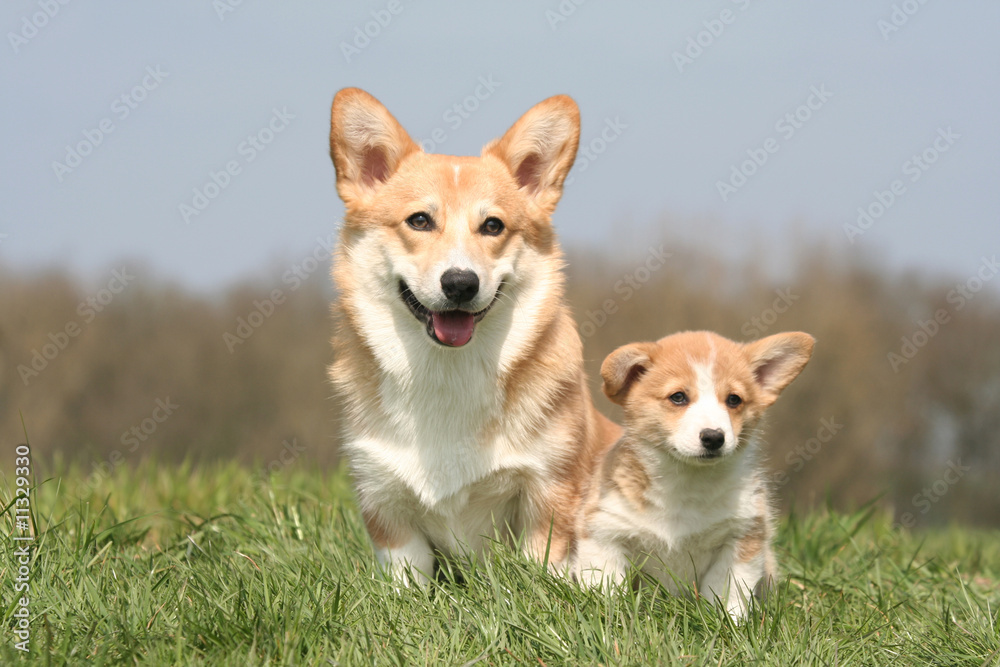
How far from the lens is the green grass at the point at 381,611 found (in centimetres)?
290

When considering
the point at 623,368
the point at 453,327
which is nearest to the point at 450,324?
the point at 453,327

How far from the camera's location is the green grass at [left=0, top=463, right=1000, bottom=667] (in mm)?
2900

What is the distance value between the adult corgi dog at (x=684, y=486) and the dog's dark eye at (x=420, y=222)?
1037mm

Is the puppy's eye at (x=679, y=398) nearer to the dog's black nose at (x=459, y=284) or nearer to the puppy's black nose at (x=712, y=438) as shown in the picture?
the puppy's black nose at (x=712, y=438)

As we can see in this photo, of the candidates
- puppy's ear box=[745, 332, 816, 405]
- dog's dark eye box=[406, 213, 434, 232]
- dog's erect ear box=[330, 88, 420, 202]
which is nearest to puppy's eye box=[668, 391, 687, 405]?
puppy's ear box=[745, 332, 816, 405]

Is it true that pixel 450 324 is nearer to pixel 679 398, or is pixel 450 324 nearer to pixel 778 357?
pixel 679 398

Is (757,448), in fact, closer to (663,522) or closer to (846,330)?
(663,522)

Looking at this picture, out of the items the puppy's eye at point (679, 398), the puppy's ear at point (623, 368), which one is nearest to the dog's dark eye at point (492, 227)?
the puppy's ear at point (623, 368)

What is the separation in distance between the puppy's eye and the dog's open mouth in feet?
2.97

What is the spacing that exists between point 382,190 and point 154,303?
7.31 m

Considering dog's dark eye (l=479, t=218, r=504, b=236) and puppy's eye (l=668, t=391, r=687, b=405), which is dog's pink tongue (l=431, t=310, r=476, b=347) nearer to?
dog's dark eye (l=479, t=218, r=504, b=236)

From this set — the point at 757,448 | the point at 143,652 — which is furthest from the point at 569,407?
the point at 143,652

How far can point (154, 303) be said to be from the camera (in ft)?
34.0

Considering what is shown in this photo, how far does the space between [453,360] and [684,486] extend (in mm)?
1182
